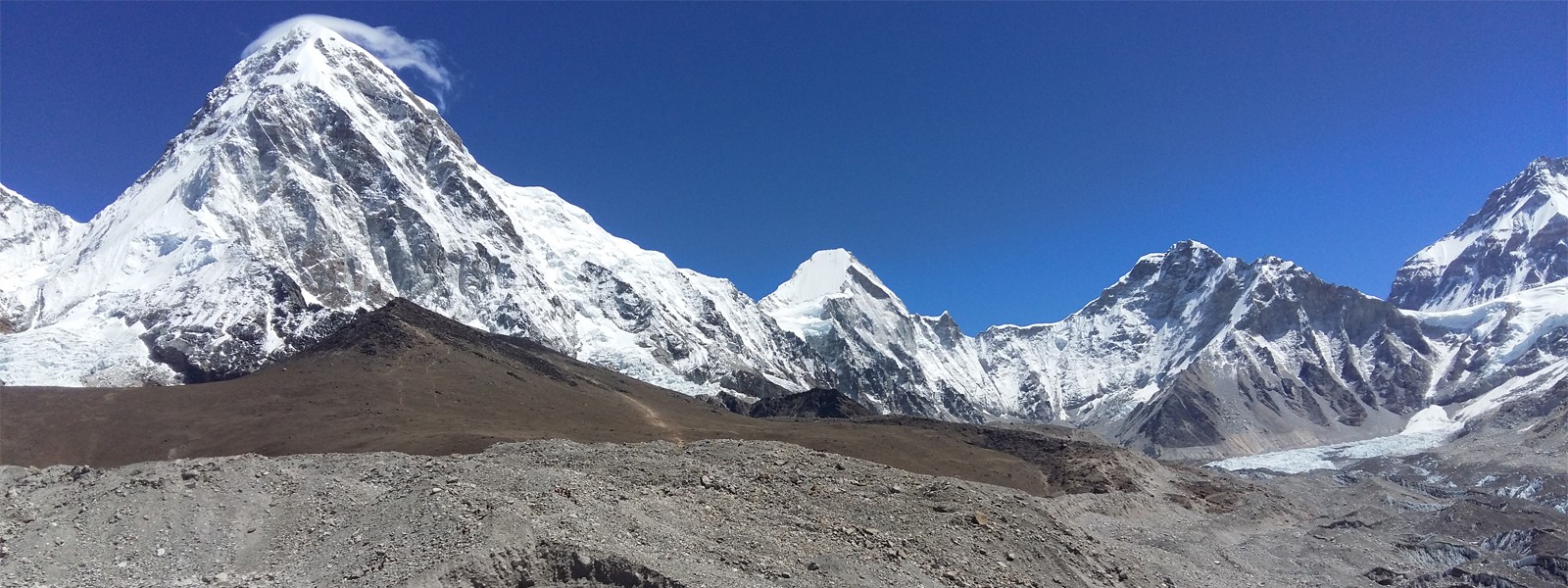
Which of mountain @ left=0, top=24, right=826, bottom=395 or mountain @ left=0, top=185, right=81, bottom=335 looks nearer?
mountain @ left=0, top=24, right=826, bottom=395

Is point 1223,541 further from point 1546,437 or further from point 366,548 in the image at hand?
point 1546,437

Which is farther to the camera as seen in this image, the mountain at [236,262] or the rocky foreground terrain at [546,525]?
the mountain at [236,262]

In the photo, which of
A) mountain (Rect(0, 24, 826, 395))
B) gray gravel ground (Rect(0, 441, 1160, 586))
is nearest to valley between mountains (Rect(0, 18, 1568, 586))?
gray gravel ground (Rect(0, 441, 1160, 586))

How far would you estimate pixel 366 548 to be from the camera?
117 ft

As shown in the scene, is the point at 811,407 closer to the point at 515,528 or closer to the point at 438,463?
the point at 438,463

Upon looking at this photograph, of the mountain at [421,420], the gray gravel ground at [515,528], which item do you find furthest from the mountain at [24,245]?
the gray gravel ground at [515,528]

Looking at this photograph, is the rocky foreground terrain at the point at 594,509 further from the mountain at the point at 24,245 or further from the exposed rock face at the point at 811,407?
the mountain at the point at 24,245

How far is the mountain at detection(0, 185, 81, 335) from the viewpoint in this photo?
5650 inches

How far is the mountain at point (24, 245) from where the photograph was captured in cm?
14350

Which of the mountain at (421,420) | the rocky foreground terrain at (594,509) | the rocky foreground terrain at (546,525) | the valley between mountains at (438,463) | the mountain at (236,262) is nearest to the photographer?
the rocky foreground terrain at (546,525)

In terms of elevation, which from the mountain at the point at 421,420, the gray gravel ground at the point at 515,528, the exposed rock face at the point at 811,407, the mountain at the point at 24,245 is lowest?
the gray gravel ground at the point at 515,528

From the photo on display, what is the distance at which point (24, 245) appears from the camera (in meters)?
164

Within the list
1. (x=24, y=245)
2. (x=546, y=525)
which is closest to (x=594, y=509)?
(x=546, y=525)

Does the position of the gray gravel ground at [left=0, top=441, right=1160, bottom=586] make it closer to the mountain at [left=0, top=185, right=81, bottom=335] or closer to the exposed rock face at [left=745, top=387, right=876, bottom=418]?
the exposed rock face at [left=745, top=387, right=876, bottom=418]
